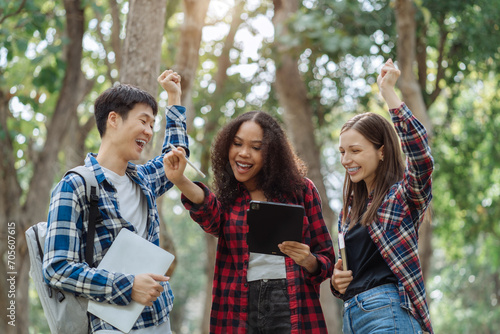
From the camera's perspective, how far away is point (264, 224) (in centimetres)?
302

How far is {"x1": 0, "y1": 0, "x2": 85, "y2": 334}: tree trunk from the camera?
7.41 metres

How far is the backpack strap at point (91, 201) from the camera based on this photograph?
275 centimetres

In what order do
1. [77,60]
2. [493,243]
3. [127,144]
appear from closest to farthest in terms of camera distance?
[127,144]
[77,60]
[493,243]

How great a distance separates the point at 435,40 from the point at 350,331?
309 inches

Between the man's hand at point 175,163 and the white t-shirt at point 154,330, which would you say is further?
the man's hand at point 175,163

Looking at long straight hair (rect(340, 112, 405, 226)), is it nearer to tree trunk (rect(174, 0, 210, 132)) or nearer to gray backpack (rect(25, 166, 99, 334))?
gray backpack (rect(25, 166, 99, 334))

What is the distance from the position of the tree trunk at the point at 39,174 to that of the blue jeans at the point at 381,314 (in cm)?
528

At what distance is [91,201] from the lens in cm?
278

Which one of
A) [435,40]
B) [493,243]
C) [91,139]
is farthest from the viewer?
[493,243]

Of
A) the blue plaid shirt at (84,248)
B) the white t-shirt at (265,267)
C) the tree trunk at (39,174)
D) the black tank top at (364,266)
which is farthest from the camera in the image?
the tree trunk at (39,174)

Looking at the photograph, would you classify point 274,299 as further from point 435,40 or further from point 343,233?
point 435,40

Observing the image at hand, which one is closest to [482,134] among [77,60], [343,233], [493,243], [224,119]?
[493,243]

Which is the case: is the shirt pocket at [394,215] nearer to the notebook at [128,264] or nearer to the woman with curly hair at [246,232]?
the woman with curly hair at [246,232]

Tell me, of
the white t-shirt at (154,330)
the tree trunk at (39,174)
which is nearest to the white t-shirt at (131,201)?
the white t-shirt at (154,330)
